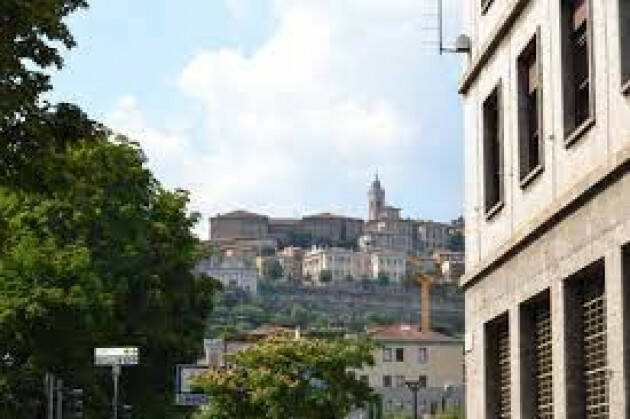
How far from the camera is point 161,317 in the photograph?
50375 mm

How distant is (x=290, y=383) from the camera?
2350 inches

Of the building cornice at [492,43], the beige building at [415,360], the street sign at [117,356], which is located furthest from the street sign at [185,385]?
the beige building at [415,360]

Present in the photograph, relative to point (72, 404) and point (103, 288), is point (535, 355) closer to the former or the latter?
point (72, 404)

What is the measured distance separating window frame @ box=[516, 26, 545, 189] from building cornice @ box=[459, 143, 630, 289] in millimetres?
773

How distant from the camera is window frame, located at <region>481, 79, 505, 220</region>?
22328 mm

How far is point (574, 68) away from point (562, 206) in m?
1.81

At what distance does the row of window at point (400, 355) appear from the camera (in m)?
159

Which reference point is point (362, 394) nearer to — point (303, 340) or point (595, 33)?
point (303, 340)

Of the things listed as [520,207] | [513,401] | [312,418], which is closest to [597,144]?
[520,207]

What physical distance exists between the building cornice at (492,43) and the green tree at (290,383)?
35.1 m

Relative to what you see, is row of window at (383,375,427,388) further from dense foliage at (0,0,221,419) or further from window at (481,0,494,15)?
window at (481,0,494,15)

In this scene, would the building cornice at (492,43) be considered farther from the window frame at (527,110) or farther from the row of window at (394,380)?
the row of window at (394,380)

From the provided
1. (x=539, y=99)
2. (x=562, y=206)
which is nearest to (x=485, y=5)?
(x=539, y=99)

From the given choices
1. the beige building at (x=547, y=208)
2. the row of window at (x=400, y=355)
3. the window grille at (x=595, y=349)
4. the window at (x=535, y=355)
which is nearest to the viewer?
the beige building at (x=547, y=208)
